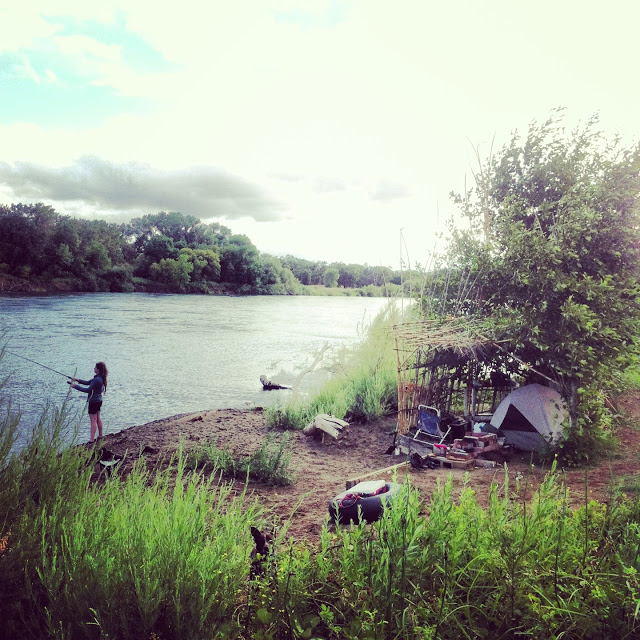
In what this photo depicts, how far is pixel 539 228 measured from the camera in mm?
6910

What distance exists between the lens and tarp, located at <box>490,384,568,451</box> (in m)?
6.79

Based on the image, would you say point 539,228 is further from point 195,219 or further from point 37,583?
point 195,219

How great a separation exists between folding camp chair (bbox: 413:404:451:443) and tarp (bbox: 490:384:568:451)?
85 centimetres

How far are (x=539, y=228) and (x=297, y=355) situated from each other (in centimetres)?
1671

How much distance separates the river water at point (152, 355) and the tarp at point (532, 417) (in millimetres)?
5657

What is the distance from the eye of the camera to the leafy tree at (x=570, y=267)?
247 inches

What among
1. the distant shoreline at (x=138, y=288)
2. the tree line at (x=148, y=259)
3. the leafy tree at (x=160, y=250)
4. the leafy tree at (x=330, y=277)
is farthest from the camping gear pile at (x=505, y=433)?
the leafy tree at (x=330, y=277)

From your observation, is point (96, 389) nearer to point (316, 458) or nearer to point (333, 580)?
point (316, 458)

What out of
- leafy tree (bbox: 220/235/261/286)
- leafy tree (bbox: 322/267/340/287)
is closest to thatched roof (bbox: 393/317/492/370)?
leafy tree (bbox: 220/235/261/286)

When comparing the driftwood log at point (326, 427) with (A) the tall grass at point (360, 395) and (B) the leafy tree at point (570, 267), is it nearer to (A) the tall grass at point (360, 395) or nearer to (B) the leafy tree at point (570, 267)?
(A) the tall grass at point (360, 395)

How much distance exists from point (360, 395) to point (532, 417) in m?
3.78

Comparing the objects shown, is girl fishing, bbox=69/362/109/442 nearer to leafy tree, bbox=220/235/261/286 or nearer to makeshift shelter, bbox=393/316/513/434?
makeshift shelter, bbox=393/316/513/434

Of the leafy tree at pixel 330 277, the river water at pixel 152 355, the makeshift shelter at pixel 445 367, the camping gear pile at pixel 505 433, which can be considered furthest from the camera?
the leafy tree at pixel 330 277

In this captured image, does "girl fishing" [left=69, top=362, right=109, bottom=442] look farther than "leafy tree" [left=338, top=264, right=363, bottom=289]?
No
